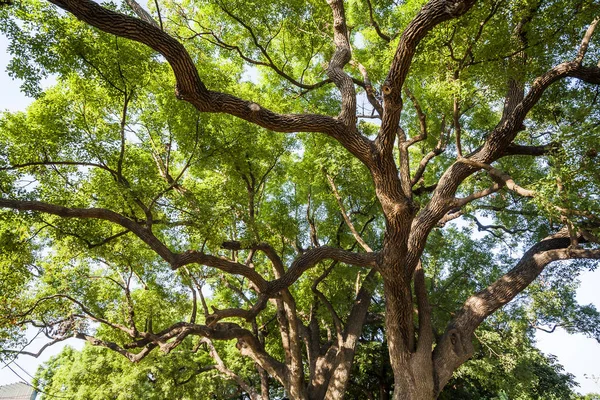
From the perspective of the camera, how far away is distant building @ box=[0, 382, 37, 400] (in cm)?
2198

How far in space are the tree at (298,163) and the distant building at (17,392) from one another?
60.0 ft

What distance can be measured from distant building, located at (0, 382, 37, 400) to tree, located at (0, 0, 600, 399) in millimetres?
18300

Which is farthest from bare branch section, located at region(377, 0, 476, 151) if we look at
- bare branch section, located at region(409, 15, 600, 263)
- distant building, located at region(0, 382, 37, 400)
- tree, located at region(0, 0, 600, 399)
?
distant building, located at region(0, 382, 37, 400)

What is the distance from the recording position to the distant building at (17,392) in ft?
72.1

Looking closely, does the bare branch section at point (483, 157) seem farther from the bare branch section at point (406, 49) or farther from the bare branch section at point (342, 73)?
the bare branch section at point (342, 73)

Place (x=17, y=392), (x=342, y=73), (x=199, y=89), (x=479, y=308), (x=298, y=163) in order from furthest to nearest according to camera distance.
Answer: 1. (x=17, y=392)
2. (x=298, y=163)
3. (x=479, y=308)
4. (x=342, y=73)
5. (x=199, y=89)

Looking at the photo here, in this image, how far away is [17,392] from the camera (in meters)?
22.7

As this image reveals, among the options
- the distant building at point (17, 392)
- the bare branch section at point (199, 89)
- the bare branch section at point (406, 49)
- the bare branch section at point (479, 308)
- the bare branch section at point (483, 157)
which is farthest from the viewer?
the distant building at point (17, 392)

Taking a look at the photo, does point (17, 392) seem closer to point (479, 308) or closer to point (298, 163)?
point (298, 163)

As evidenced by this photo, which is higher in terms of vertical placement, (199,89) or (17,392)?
(17,392)

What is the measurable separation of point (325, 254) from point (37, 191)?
16.7 ft

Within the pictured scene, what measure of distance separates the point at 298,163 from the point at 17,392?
25064 millimetres

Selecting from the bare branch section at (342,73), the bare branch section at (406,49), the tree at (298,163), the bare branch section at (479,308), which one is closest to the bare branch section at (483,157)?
the tree at (298,163)

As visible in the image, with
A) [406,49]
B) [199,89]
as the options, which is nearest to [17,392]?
[199,89]
